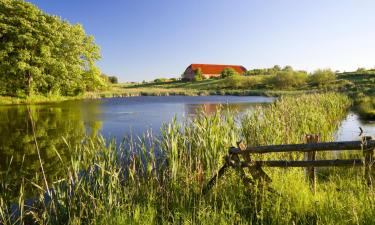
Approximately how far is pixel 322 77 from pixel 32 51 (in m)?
45.7

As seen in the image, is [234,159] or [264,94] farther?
[264,94]

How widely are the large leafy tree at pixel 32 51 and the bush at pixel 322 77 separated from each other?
40156mm

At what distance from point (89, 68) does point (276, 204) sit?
38.8m

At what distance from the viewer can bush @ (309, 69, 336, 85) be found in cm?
5591

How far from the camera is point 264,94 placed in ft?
165

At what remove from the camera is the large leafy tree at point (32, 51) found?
2772 centimetres

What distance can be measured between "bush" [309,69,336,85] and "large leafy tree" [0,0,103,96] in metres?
40.2

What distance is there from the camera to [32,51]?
95.5ft

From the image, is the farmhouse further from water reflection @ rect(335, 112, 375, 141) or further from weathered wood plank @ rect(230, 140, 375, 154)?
weathered wood plank @ rect(230, 140, 375, 154)

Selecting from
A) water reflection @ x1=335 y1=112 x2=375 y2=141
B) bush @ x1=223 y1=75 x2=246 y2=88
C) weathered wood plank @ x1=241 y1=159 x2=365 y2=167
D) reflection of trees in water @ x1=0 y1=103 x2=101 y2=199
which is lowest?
water reflection @ x1=335 y1=112 x2=375 y2=141

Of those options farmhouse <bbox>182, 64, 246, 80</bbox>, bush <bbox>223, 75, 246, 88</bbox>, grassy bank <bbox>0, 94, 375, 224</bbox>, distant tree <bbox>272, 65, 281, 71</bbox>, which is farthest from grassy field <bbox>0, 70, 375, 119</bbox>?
distant tree <bbox>272, 65, 281, 71</bbox>

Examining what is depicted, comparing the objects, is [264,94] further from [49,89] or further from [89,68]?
[49,89]

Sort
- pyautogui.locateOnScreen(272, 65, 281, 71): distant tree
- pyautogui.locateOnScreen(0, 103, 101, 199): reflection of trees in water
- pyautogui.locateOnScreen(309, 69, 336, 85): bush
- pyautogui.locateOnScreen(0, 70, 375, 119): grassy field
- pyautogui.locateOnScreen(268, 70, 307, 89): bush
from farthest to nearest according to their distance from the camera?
1. pyautogui.locateOnScreen(272, 65, 281, 71): distant tree
2. pyautogui.locateOnScreen(268, 70, 307, 89): bush
3. pyautogui.locateOnScreen(309, 69, 336, 85): bush
4. pyautogui.locateOnScreen(0, 70, 375, 119): grassy field
5. pyautogui.locateOnScreen(0, 103, 101, 199): reflection of trees in water

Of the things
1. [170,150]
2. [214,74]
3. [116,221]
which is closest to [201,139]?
[170,150]
